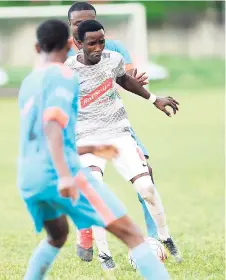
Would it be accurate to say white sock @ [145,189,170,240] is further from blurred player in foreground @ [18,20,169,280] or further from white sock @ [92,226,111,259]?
blurred player in foreground @ [18,20,169,280]

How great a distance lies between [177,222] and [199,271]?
4.06 m

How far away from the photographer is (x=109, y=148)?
243 inches

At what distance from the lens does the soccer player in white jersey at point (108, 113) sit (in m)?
8.12

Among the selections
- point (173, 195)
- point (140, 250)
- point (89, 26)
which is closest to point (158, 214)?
point (89, 26)

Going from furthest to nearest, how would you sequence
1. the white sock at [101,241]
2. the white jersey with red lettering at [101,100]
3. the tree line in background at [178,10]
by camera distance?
the tree line in background at [178,10] < the white sock at [101,241] < the white jersey with red lettering at [101,100]

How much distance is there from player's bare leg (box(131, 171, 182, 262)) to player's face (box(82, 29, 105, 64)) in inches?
41.7

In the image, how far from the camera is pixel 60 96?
5.89 meters

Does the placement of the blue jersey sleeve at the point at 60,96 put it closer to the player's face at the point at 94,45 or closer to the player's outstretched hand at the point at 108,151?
the player's outstretched hand at the point at 108,151

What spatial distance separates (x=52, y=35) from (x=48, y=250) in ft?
4.77

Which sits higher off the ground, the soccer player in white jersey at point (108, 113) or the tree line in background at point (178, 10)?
the soccer player in white jersey at point (108, 113)

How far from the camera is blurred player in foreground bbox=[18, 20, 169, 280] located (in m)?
5.86

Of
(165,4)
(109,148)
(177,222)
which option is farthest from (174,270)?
(165,4)

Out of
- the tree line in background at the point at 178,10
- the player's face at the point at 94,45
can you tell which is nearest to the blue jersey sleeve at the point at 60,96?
the player's face at the point at 94,45

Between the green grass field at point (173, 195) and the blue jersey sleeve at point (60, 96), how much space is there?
2282 mm
